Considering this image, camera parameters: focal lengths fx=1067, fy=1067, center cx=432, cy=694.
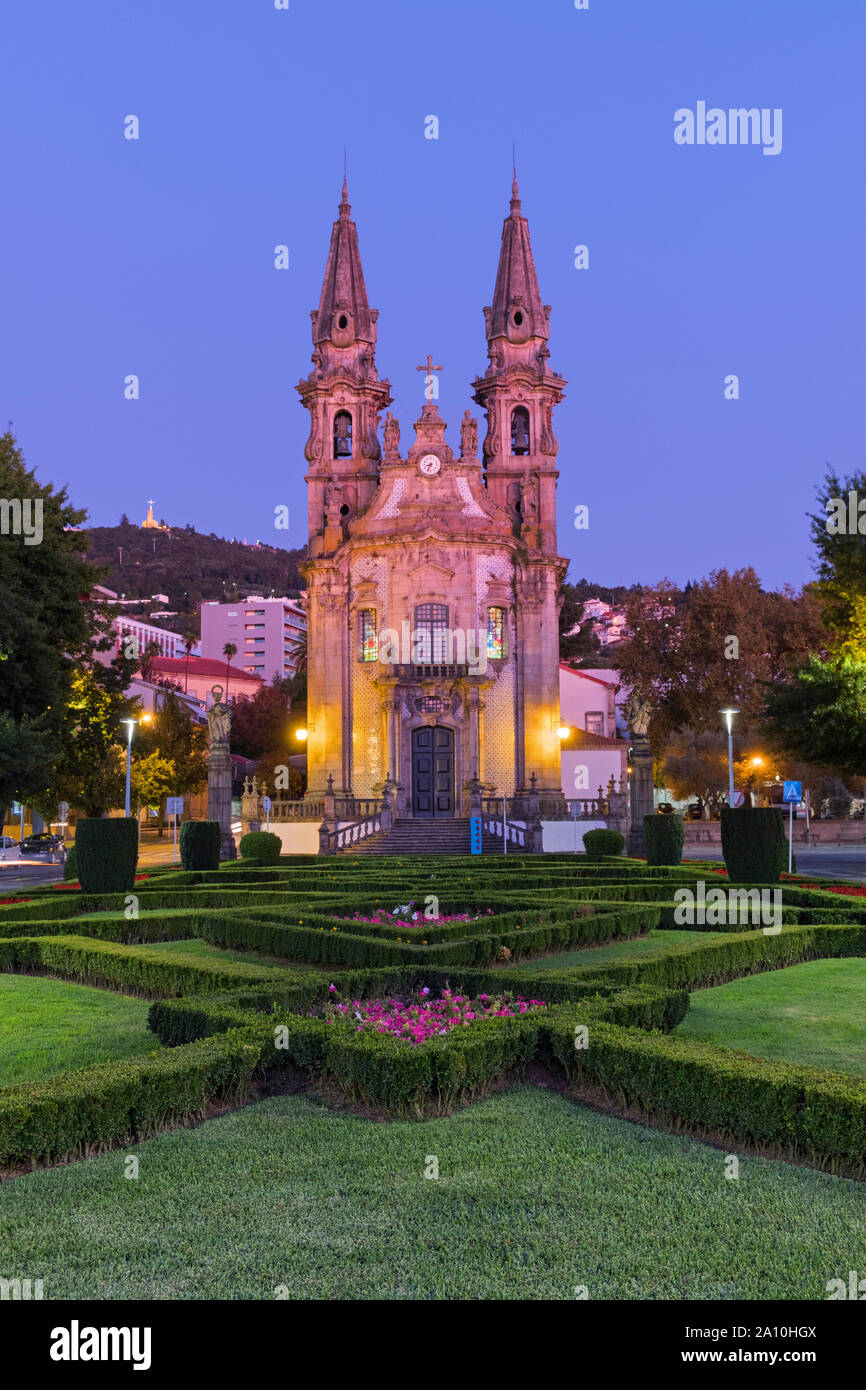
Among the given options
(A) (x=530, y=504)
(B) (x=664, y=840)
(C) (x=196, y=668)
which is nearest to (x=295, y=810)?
(A) (x=530, y=504)

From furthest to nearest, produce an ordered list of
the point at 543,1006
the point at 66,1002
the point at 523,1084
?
the point at 66,1002
the point at 543,1006
the point at 523,1084

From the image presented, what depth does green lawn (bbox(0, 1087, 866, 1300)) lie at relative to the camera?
5.19 metres

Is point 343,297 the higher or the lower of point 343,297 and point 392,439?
the higher

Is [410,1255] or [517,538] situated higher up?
[517,538]

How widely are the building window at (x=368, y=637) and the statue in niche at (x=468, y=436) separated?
817 cm

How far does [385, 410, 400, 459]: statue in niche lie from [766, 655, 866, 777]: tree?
20.1 meters

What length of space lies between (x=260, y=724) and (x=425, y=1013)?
7725 cm

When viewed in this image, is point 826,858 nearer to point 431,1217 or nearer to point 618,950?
point 618,950

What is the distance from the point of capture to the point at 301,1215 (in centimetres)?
596

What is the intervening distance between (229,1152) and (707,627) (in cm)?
5653

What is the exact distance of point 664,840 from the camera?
27766 mm

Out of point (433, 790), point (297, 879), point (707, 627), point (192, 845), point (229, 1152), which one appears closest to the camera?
point (229, 1152)
